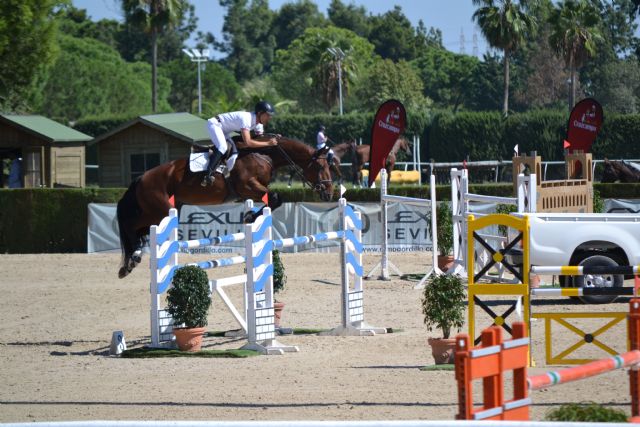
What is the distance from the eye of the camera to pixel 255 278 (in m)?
10.4

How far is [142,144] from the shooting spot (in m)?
34.1

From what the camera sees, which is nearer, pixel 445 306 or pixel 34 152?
pixel 445 306

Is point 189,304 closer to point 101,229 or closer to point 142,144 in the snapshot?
point 101,229

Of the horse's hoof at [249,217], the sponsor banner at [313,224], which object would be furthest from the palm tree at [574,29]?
the horse's hoof at [249,217]

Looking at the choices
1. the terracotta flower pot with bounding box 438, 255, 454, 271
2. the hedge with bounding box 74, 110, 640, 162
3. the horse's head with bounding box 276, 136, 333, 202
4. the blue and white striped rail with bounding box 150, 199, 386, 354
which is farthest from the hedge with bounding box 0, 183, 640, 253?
the hedge with bounding box 74, 110, 640, 162

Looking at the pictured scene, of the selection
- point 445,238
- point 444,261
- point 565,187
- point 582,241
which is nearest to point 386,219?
point 445,238

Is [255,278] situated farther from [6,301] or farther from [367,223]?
[367,223]

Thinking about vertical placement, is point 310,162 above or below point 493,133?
below

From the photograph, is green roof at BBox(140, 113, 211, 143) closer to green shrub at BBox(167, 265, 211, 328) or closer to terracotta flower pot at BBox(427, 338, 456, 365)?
green shrub at BBox(167, 265, 211, 328)

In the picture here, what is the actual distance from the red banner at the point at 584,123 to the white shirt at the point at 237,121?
346 inches

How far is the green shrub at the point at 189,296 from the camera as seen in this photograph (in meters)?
10.4

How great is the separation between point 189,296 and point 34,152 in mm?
23105

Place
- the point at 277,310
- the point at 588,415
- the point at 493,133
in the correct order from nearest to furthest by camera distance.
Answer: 1. the point at 588,415
2. the point at 277,310
3. the point at 493,133

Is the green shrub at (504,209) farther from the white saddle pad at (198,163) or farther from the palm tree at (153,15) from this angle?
the palm tree at (153,15)
